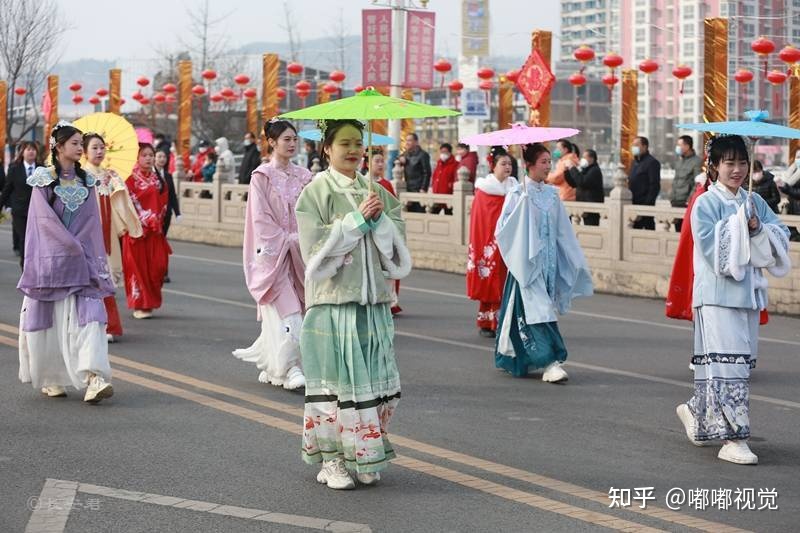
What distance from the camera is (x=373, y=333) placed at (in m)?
6.98

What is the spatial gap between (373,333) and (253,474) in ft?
3.07

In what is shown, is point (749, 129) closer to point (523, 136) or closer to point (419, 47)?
point (523, 136)

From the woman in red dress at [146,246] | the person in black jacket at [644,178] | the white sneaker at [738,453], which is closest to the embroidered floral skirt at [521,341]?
the white sneaker at [738,453]

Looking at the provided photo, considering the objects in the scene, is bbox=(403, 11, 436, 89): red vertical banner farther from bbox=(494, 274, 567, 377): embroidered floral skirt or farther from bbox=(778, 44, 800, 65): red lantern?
bbox=(494, 274, 567, 377): embroidered floral skirt

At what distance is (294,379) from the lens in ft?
32.2

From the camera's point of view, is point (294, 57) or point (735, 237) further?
point (294, 57)

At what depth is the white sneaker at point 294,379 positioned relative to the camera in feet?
32.1

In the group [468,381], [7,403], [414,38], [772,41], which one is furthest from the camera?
[414,38]

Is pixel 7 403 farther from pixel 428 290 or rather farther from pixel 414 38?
pixel 414 38

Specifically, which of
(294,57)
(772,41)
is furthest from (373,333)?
(294,57)

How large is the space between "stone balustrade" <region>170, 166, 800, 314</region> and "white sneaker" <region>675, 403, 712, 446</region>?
7729 millimetres

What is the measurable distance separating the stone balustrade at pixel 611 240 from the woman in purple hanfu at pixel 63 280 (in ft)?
29.0

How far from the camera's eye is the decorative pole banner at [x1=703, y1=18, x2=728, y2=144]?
19672 millimetres

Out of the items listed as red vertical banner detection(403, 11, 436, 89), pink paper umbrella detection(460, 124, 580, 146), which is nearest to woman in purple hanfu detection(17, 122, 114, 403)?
pink paper umbrella detection(460, 124, 580, 146)
